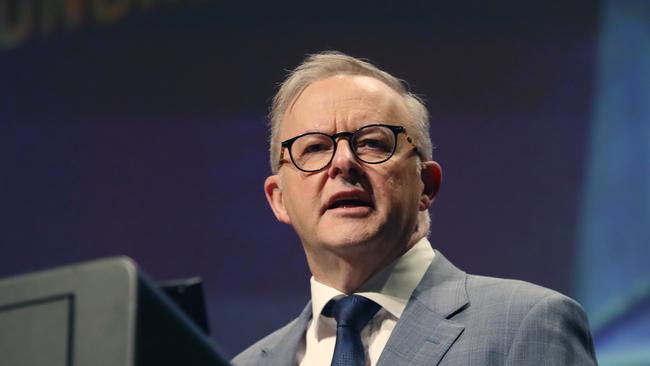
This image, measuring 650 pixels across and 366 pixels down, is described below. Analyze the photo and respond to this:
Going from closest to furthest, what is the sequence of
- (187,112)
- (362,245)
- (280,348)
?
1. (362,245)
2. (280,348)
3. (187,112)

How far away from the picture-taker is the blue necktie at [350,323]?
1904 millimetres

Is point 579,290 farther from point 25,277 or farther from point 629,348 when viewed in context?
point 25,277

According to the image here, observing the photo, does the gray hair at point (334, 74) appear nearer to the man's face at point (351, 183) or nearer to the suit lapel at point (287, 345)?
the man's face at point (351, 183)

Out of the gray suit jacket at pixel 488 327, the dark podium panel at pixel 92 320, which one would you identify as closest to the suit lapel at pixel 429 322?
the gray suit jacket at pixel 488 327

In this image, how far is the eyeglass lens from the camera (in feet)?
6.85

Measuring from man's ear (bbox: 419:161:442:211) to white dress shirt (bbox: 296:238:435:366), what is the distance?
0.40 ft

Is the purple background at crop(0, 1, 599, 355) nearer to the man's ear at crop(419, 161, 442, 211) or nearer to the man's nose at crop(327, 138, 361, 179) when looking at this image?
the man's ear at crop(419, 161, 442, 211)

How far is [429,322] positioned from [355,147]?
44cm

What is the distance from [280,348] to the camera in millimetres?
2170

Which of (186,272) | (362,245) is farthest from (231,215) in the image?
(362,245)

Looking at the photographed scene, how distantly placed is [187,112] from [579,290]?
167 centimetres

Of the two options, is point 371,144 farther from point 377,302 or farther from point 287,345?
point 287,345

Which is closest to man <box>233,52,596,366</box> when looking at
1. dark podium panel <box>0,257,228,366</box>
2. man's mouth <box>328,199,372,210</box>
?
man's mouth <box>328,199,372,210</box>

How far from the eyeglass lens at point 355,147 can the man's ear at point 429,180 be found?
0.15 metres
